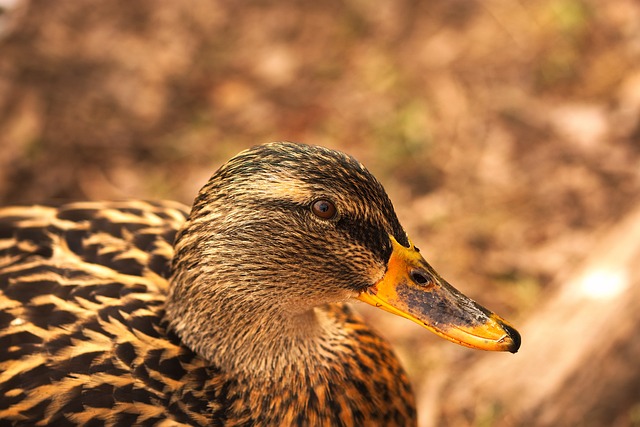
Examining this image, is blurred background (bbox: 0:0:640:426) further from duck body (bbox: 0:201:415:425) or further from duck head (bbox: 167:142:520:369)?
duck head (bbox: 167:142:520:369)

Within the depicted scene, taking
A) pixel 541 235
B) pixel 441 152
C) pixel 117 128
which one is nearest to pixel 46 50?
pixel 117 128

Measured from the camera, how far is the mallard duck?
2.08 metres

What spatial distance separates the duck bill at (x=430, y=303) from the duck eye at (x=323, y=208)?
20 centimetres

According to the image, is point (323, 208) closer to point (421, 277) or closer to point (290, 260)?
point (290, 260)

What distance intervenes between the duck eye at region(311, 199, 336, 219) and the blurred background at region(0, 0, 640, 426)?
74.6 inches

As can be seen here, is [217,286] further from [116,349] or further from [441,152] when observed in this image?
[441,152]

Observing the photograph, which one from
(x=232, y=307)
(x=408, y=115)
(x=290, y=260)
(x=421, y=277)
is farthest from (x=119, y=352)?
(x=408, y=115)

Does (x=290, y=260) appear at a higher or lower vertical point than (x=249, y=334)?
higher

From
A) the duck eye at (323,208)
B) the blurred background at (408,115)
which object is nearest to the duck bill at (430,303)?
the duck eye at (323,208)

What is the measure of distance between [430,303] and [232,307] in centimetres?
53

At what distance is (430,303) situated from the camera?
7.16 feet

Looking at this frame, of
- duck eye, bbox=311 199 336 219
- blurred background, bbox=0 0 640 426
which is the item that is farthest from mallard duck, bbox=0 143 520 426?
blurred background, bbox=0 0 640 426

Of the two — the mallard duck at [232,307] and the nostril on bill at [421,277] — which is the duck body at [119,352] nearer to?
the mallard duck at [232,307]

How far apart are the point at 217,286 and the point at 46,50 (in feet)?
10.5
